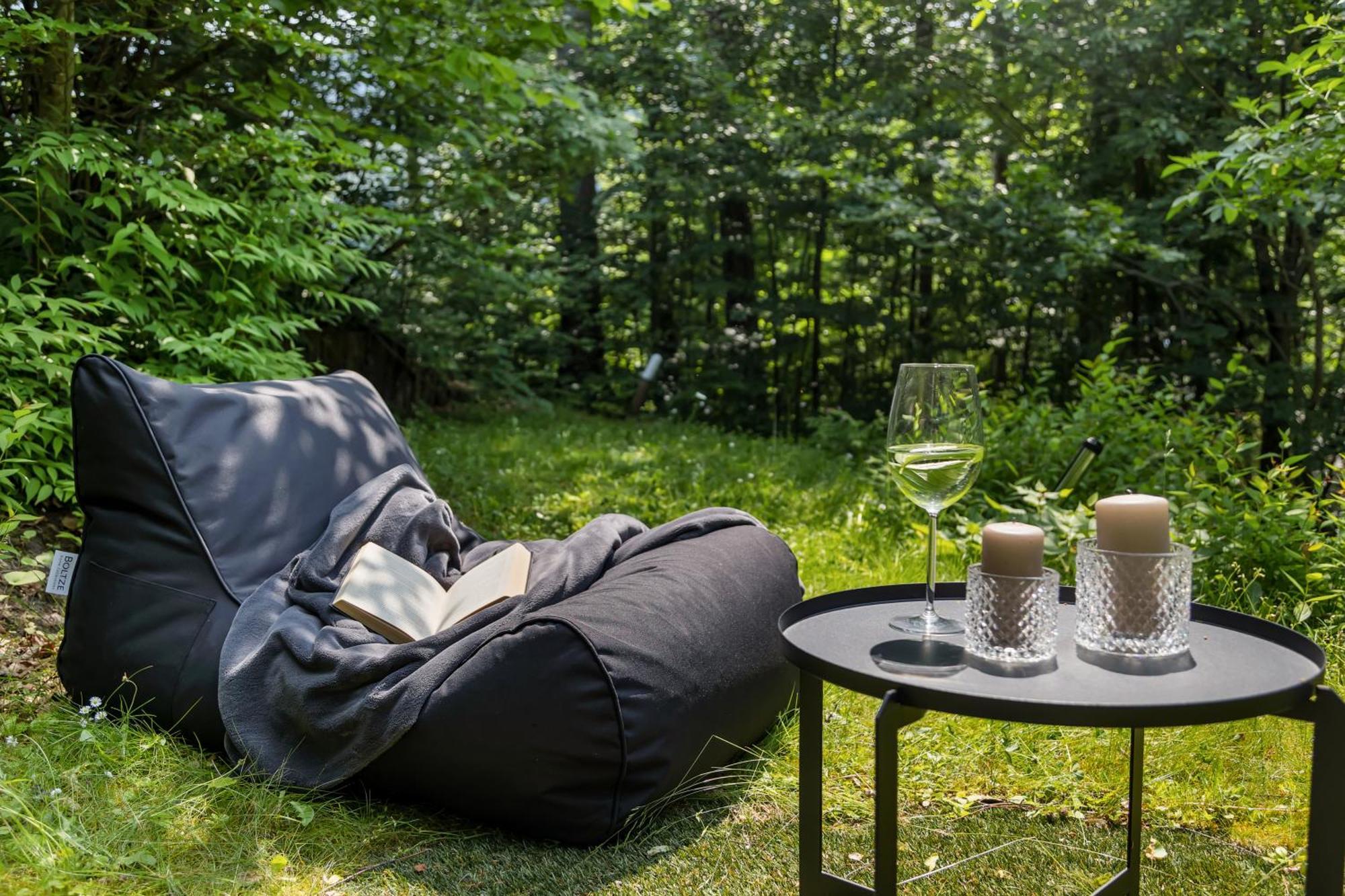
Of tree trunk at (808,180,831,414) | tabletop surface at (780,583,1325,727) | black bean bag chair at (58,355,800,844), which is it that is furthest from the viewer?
tree trunk at (808,180,831,414)

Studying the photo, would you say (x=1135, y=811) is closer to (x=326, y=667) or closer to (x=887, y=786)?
(x=887, y=786)

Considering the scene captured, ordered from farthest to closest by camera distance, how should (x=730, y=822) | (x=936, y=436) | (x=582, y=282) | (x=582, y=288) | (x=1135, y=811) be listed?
(x=582, y=288)
(x=582, y=282)
(x=730, y=822)
(x=1135, y=811)
(x=936, y=436)

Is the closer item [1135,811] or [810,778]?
[810,778]

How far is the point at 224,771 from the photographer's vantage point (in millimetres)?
2158

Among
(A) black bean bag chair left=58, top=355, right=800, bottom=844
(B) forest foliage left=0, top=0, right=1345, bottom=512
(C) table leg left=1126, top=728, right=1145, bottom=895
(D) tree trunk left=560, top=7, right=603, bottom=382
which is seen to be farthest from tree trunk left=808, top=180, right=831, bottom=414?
(C) table leg left=1126, top=728, right=1145, bottom=895

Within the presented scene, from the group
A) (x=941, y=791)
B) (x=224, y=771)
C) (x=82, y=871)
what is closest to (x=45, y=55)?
(x=224, y=771)

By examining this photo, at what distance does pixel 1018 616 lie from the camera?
52.4 inches

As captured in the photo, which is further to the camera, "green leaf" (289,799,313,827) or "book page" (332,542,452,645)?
"book page" (332,542,452,645)

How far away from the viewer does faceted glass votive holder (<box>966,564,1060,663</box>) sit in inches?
52.3

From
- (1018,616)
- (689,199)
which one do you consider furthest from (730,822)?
(689,199)

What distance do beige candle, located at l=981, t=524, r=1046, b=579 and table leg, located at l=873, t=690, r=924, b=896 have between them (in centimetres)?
23

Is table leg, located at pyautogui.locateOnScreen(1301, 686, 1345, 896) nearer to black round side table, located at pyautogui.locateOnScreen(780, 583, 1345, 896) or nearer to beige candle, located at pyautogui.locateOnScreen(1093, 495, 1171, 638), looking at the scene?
black round side table, located at pyautogui.locateOnScreen(780, 583, 1345, 896)

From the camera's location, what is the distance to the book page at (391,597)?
2.19 meters

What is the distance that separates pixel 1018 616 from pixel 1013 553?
8cm
